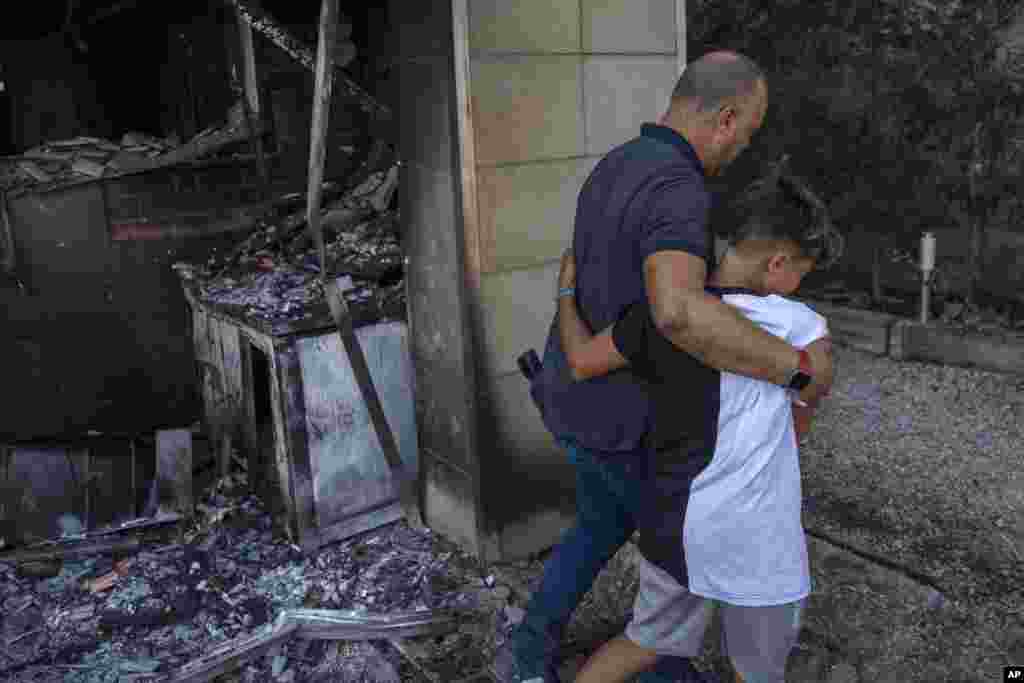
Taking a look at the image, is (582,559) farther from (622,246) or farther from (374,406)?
(374,406)

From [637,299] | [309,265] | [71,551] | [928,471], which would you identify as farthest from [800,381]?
[71,551]

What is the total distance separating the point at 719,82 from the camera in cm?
217

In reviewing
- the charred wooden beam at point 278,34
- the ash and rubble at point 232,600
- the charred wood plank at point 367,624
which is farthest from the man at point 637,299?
the charred wooden beam at point 278,34

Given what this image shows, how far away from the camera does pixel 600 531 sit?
2.64 metres

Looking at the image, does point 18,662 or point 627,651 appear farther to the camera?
point 18,662

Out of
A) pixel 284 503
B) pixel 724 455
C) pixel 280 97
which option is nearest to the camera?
pixel 724 455

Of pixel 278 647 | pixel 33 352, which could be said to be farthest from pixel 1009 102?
pixel 33 352

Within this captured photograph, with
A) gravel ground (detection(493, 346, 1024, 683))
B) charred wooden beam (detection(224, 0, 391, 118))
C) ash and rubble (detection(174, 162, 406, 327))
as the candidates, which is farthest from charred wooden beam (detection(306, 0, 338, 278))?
gravel ground (detection(493, 346, 1024, 683))

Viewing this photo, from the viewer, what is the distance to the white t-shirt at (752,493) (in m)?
1.94

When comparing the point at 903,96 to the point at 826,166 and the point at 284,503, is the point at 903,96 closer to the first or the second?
the point at 826,166

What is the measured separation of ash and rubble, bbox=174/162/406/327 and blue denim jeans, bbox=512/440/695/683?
1.73m

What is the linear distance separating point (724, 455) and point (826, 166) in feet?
18.7

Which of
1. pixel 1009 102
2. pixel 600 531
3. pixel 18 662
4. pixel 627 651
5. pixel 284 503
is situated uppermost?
pixel 1009 102

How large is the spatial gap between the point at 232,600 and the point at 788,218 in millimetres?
2959
